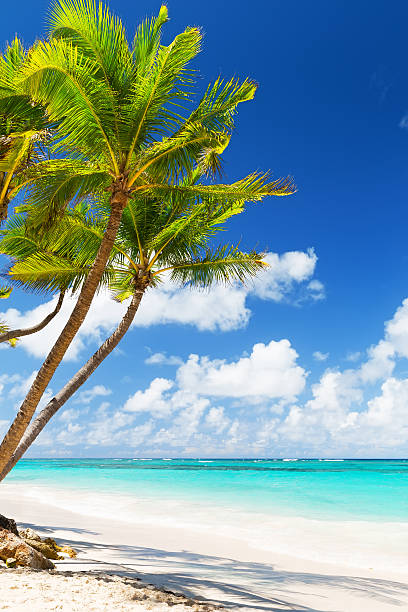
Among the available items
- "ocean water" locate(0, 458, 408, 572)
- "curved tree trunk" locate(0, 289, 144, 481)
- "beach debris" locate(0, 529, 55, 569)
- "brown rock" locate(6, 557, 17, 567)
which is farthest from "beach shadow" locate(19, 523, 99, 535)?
"brown rock" locate(6, 557, 17, 567)

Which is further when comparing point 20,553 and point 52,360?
point 52,360

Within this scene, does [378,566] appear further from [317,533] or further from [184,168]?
[184,168]

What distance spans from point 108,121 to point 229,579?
6121 mm

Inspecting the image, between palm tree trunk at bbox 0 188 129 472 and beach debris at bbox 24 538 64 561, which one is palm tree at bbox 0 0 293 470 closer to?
palm tree trunk at bbox 0 188 129 472

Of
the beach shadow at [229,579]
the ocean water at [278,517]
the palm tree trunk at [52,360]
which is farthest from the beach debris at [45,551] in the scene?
the ocean water at [278,517]

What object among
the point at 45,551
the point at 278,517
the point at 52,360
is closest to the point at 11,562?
the point at 45,551

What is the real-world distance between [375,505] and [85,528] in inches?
474

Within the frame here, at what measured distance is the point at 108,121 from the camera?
6160 mm

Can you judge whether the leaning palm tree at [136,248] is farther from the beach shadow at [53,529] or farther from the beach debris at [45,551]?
the beach shadow at [53,529]

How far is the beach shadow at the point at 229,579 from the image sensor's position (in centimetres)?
531

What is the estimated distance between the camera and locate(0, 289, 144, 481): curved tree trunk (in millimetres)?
6445

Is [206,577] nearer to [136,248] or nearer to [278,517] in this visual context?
[136,248]

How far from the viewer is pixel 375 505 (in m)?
19.0

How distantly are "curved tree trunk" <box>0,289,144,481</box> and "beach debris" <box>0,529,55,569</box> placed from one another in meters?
0.71
